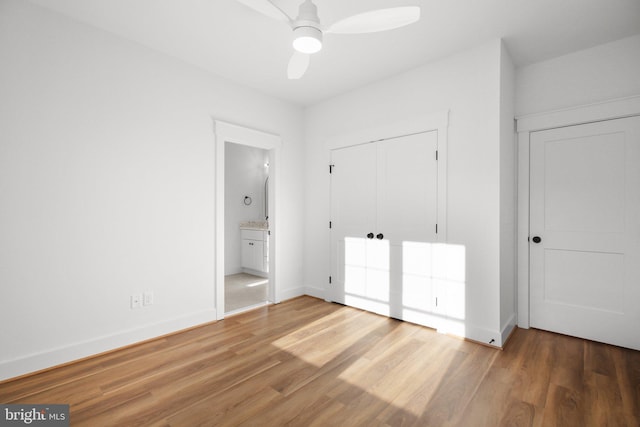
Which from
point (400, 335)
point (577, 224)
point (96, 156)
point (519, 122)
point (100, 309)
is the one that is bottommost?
point (400, 335)

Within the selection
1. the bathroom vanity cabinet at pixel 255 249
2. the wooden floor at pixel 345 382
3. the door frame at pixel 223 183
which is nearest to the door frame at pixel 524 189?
the wooden floor at pixel 345 382

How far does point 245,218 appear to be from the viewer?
5.89m

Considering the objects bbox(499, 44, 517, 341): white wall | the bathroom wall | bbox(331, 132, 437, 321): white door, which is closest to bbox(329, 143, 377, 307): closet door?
bbox(331, 132, 437, 321): white door

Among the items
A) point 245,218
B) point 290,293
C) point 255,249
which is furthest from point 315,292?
point 245,218

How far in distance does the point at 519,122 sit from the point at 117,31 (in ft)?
12.9

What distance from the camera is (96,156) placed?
2.48m

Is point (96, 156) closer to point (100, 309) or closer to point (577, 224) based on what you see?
point (100, 309)

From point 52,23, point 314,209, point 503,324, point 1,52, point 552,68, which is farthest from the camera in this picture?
point 314,209

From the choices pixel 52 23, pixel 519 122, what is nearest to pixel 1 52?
pixel 52 23

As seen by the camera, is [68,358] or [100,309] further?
[100,309]

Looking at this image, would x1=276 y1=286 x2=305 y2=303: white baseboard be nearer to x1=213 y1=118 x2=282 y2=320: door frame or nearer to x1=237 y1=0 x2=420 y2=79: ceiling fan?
x1=213 y1=118 x2=282 y2=320: door frame

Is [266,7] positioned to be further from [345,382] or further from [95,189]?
[345,382]

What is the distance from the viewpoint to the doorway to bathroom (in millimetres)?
5238

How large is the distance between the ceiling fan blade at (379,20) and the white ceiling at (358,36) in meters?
0.45
